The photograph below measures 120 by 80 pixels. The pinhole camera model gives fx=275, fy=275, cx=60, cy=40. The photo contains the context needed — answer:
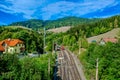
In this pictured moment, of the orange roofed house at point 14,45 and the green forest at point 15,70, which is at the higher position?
the orange roofed house at point 14,45

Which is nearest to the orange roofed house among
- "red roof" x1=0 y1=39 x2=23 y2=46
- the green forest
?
"red roof" x1=0 y1=39 x2=23 y2=46

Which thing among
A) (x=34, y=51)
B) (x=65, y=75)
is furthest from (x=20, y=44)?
(x=65, y=75)

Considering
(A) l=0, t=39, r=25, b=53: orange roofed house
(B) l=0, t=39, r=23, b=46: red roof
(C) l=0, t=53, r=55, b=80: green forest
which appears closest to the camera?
(C) l=0, t=53, r=55, b=80: green forest

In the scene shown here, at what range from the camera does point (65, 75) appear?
191 ft

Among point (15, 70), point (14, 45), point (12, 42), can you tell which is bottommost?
point (15, 70)

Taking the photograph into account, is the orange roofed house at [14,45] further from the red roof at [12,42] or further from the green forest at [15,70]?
the green forest at [15,70]

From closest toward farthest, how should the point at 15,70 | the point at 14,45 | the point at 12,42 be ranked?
the point at 15,70, the point at 14,45, the point at 12,42

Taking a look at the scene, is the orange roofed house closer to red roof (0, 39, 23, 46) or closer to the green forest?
red roof (0, 39, 23, 46)

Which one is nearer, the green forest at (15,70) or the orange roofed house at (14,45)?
the green forest at (15,70)

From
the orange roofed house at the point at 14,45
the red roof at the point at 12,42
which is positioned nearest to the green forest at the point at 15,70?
→ the orange roofed house at the point at 14,45

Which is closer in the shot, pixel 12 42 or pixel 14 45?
pixel 14 45

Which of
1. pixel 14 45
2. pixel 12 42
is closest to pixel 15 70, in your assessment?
pixel 14 45

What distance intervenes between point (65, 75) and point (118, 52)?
13.9 m

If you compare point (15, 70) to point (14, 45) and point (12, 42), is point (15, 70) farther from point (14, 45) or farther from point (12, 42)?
point (12, 42)
